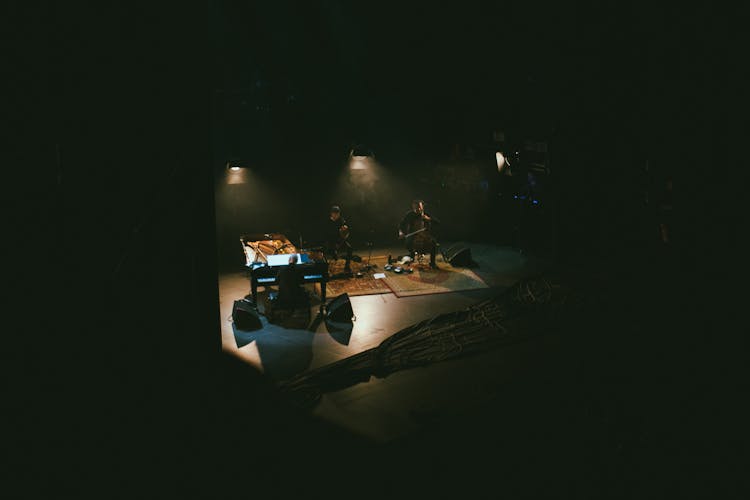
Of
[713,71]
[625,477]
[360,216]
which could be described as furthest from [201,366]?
[360,216]

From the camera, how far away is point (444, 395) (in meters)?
6.50

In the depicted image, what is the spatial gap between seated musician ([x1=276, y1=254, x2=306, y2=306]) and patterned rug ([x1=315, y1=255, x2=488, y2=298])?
1.52m

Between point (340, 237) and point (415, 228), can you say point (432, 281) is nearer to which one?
point (415, 228)

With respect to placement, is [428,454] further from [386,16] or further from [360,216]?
[386,16]

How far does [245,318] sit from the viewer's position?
8742mm

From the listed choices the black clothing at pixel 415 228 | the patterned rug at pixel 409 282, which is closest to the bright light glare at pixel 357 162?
the black clothing at pixel 415 228

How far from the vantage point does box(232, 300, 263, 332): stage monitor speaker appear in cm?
873

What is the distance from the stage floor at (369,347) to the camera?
6.12m

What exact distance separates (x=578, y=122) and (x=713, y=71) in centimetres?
313

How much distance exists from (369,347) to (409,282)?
11.8 feet

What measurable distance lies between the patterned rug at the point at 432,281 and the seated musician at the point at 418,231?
424 millimetres

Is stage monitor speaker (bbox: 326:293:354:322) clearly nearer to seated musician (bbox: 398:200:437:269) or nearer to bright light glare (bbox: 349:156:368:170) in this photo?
seated musician (bbox: 398:200:437:269)

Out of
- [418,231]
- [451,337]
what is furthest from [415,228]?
[451,337]

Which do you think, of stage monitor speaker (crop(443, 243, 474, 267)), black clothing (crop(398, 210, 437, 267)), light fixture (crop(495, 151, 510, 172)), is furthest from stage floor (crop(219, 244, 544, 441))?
light fixture (crop(495, 151, 510, 172))
